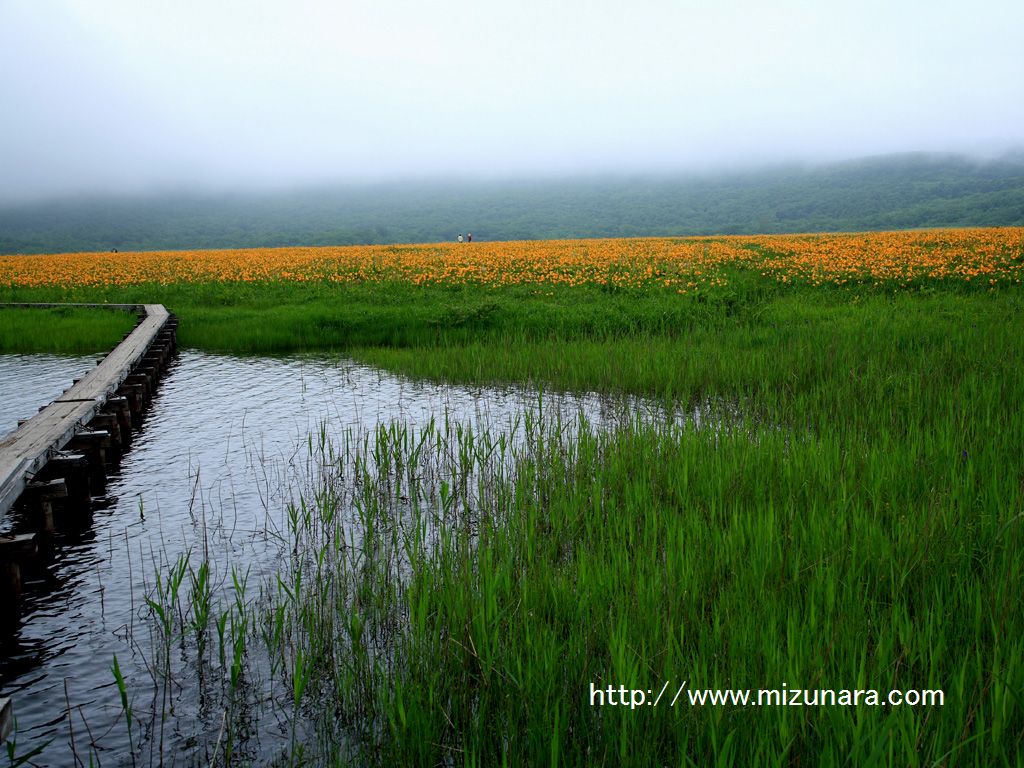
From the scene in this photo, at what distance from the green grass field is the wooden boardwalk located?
5.96 ft

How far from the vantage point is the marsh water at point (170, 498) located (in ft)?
14.9

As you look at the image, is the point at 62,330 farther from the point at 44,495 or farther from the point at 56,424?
the point at 44,495

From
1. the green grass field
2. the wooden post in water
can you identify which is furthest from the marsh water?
the green grass field

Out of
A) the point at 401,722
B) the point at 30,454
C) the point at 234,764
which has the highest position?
the point at 30,454

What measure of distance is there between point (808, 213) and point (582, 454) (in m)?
174

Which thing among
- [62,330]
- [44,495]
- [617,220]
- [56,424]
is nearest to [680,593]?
[44,495]

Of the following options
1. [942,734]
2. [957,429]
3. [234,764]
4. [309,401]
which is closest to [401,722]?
[234,764]

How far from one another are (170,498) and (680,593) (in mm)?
5605

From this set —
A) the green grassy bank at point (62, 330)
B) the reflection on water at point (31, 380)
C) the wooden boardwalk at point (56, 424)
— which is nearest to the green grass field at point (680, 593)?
the wooden boardwalk at point (56, 424)

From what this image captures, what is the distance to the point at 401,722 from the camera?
148 inches

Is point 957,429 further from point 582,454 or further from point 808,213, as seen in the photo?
point 808,213

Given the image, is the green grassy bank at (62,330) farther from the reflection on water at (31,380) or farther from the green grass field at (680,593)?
the green grass field at (680,593)

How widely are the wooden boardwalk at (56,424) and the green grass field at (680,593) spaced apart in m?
1.82

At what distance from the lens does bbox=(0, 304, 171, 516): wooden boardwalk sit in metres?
6.09
